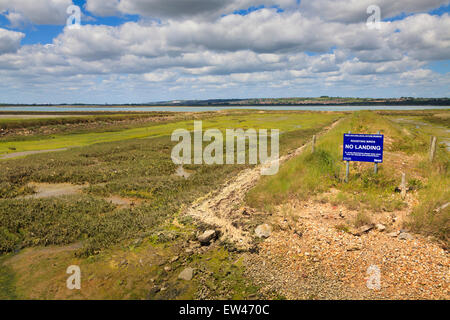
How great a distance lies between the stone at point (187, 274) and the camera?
10837mm

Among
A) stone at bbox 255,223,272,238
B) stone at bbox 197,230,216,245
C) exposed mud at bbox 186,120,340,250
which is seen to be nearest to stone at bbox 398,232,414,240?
stone at bbox 255,223,272,238

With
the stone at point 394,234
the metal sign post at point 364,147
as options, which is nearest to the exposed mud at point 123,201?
the metal sign post at point 364,147

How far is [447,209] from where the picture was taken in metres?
11.7

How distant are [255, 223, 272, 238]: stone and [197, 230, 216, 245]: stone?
2248 millimetres

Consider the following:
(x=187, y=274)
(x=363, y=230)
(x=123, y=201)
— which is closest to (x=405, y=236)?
(x=363, y=230)

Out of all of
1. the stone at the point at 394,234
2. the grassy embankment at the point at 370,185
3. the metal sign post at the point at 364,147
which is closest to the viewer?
the stone at the point at 394,234

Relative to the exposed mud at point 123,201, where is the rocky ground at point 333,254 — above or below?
above

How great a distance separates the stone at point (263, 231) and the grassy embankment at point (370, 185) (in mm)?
2359

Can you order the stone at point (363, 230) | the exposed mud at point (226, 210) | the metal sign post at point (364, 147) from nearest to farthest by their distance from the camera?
1. the stone at point (363, 230)
2. the exposed mud at point (226, 210)
3. the metal sign post at point (364, 147)

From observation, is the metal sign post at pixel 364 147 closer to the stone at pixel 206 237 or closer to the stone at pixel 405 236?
the stone at pixel 405 236

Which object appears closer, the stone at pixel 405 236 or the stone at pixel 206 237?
the stone at pixel 405 236

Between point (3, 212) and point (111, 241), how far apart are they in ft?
30.7

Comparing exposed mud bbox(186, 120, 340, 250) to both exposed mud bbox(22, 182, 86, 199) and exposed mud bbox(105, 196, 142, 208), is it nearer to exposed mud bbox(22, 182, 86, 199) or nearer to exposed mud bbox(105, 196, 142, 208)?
exposed mud bbox(105, 196, 142, 208)

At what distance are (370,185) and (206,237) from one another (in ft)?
33.7
